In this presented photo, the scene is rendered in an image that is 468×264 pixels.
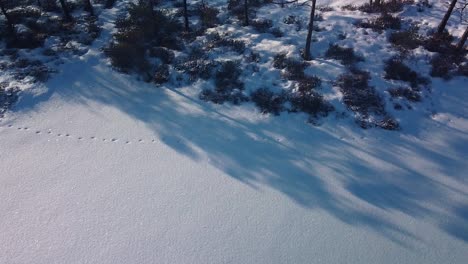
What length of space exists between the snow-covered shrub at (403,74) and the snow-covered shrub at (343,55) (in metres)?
1.32

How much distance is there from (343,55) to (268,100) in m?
4.42

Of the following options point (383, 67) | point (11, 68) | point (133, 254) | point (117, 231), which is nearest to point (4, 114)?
point (11, 68)

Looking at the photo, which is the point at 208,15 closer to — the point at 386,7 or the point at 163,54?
the point at 163,54

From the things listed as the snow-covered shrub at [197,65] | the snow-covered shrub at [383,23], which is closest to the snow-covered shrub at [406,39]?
the snow-covered shrub at [383,23]

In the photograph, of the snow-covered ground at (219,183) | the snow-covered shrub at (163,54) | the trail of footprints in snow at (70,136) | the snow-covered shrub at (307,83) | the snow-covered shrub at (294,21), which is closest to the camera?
the snow-covered ground at (219,183)

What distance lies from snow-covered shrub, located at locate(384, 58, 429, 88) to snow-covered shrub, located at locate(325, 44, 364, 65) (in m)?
1.32

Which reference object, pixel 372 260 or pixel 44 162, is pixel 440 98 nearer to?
pixel 372 260

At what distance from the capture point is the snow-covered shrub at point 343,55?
48.5 feet

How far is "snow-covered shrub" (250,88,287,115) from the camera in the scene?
1325 cm

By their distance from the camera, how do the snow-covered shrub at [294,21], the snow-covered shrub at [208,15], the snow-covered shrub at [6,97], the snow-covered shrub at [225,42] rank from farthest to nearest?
1. the snow-covered shrub at [208,15]
2. the snow-covered shrub at [294,21]
3. the snow-covered shrub at [225,42]
4. the snow-covered shrub at [6,97]

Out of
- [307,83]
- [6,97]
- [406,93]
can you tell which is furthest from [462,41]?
[6,97]

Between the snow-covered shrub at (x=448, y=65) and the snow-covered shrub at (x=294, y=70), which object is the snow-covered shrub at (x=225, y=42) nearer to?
the snow-covered shrub at (x=294, y=70)

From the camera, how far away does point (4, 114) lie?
44.5ft

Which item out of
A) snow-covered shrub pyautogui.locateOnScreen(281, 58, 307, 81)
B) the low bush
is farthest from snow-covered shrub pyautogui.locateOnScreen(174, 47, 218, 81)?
snow-covered shrub pyautogui.locateOnScreen(281, 58, 307, 81)
